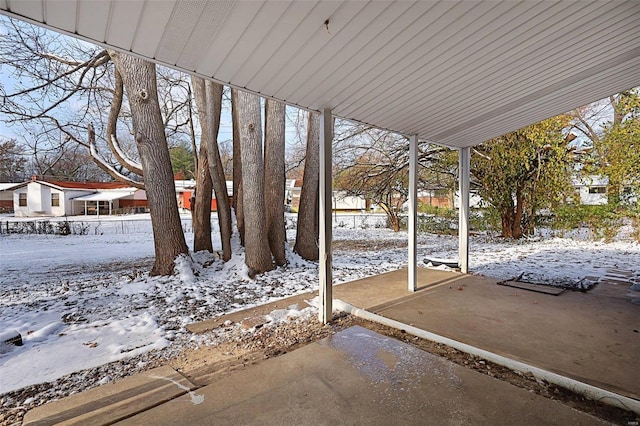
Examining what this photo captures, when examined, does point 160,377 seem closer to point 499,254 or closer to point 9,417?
point 9,417

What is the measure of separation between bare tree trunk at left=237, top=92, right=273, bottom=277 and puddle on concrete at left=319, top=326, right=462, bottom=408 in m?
2.83

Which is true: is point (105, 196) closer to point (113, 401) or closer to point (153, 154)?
point (153, 154)

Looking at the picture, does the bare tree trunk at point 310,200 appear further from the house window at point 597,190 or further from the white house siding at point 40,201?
the white house siding at point 40,201

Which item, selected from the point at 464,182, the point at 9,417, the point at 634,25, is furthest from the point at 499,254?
the point at 9,417

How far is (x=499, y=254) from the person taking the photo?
7121mm

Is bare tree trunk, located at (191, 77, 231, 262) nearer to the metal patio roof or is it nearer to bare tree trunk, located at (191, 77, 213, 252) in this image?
bare tree trunk, located at (191, 77, 213, 252)

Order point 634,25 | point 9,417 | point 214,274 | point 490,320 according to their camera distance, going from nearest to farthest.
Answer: point 9,417, point 634,25, point 490,320, point 214,274

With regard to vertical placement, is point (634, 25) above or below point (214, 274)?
above

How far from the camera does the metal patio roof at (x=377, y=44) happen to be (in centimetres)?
172

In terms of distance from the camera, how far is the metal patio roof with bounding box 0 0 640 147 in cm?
172

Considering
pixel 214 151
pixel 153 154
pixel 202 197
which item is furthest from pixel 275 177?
pixel 153 154

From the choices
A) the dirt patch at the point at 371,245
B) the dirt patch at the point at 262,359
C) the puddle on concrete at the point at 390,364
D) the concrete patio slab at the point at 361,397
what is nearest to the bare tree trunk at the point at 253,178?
the dirt patch at the point at 262,359

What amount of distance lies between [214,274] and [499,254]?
20.5 feet

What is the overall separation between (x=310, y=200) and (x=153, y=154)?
9.70 feet
